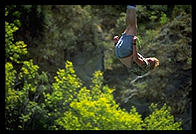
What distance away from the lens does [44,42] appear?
10.1 meters

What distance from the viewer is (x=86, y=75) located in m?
10.2

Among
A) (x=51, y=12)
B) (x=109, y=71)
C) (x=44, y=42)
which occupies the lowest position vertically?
(x=109, y=71)

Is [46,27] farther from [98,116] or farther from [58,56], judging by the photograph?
[98,116]

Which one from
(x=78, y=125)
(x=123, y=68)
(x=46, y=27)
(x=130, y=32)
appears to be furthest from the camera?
(x=123, y=68)

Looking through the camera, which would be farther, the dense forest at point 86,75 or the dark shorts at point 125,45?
the dense forest at point 86,75

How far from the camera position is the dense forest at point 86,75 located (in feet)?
30.1

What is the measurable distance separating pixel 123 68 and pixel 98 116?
6.87 ft

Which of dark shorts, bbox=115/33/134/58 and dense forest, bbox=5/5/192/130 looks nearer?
dark shorts, bbox=115/33/134/58

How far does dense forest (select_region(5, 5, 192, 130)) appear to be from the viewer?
918 cm

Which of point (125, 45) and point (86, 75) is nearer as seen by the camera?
point (125, 45)

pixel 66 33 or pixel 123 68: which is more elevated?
pixel 66 33

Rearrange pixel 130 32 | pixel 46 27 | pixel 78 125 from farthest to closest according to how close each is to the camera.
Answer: pixel 46 27 < pixel 78 125 < pixel 130 32

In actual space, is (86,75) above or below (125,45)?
below
